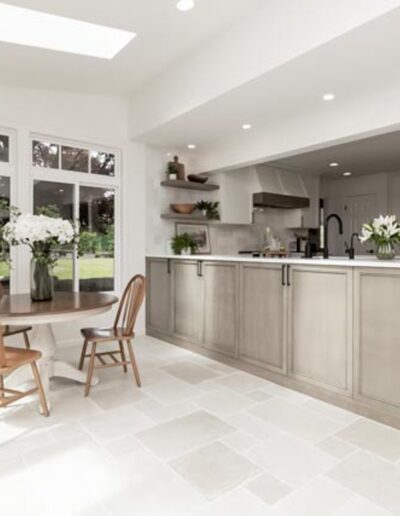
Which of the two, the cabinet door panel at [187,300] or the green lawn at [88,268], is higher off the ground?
the green lawn at [88,268]

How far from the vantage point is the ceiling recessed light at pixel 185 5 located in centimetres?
276

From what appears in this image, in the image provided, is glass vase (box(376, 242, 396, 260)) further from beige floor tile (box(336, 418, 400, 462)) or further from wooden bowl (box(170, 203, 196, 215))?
wooden bowl (box(170, 203, 196, 215))

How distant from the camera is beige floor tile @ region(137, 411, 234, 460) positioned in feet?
7.43

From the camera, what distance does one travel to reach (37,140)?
4328 mm

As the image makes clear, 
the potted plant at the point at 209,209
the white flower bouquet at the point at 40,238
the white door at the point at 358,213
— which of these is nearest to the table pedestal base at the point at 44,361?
the white flower bouquet at the point at 40,238

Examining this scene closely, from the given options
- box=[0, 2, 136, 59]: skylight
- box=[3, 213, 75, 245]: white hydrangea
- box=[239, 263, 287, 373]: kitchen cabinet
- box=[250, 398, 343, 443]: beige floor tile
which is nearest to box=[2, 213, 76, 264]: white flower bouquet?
box=[3, 213, 75, 245]: white hydrangea

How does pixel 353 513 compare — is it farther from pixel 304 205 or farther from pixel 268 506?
pixel 304 205

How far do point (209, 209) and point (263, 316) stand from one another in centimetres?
237

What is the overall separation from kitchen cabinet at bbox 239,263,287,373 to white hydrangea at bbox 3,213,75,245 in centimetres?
165

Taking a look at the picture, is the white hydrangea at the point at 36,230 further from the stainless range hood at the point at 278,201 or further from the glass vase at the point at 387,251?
the stainless range hood at the point at 278,201

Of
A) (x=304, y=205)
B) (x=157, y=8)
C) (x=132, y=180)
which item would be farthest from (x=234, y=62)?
(x=304, y=205)

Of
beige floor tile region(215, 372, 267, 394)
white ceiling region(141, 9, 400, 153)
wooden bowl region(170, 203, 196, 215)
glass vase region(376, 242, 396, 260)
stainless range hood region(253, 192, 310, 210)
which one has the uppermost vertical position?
white ceiling region(141, 9, 400, 153)

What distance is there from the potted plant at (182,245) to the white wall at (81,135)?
0.42 m

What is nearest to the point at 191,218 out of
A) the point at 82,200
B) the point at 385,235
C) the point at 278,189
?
the point at 82,200
